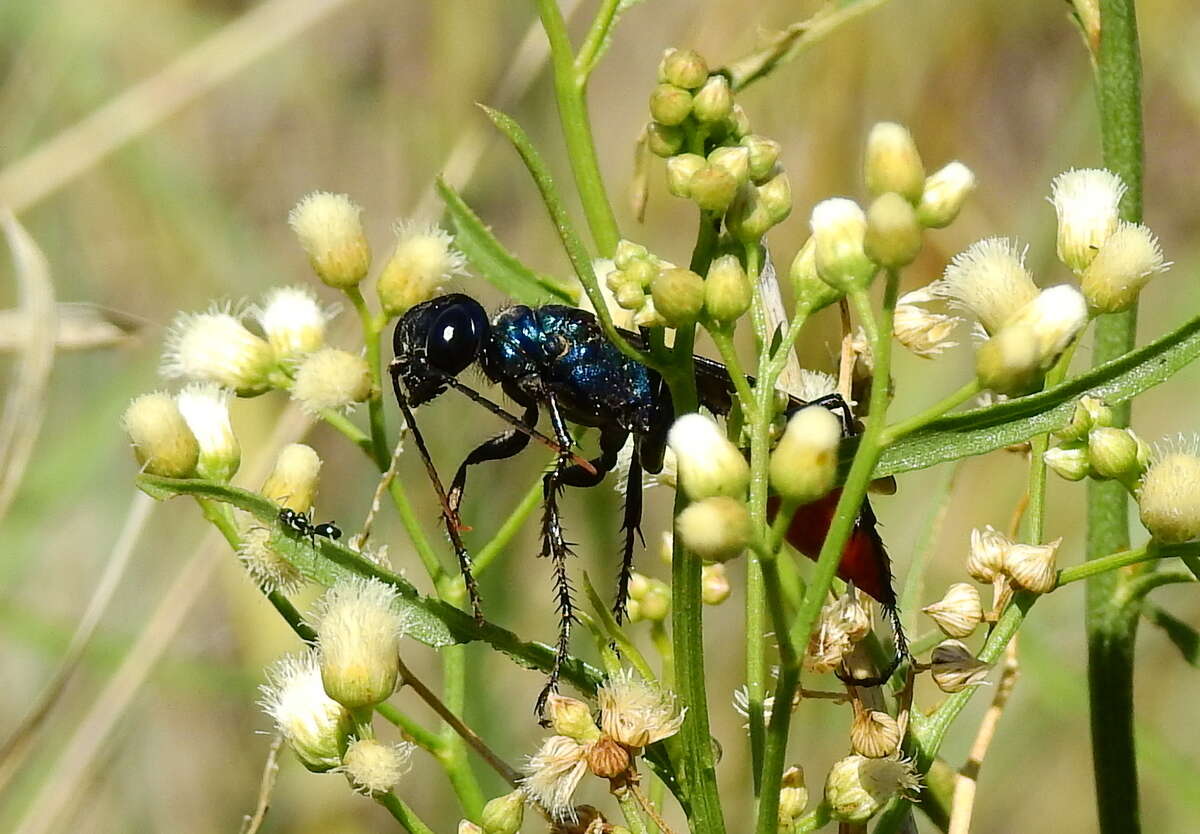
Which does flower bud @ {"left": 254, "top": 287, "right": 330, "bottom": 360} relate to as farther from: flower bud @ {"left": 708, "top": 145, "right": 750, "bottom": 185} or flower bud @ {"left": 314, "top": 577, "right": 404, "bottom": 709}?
flower bud @ {"left": 708, "top": 145, "right": 750, "bottom": 185}

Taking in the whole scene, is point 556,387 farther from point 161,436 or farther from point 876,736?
point 876,736

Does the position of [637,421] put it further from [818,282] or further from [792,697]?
[792,697]

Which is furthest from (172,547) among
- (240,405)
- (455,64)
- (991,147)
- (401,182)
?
(991,147)

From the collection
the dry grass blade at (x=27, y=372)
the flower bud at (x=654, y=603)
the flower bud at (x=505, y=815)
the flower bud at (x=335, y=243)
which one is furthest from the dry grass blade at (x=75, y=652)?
the flower bud at (x=505, y=815)

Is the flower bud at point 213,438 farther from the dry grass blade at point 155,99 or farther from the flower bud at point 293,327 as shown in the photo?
the dry grass blade at point 155,99

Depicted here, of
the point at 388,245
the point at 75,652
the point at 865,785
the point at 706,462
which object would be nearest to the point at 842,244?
the point at 706,462
